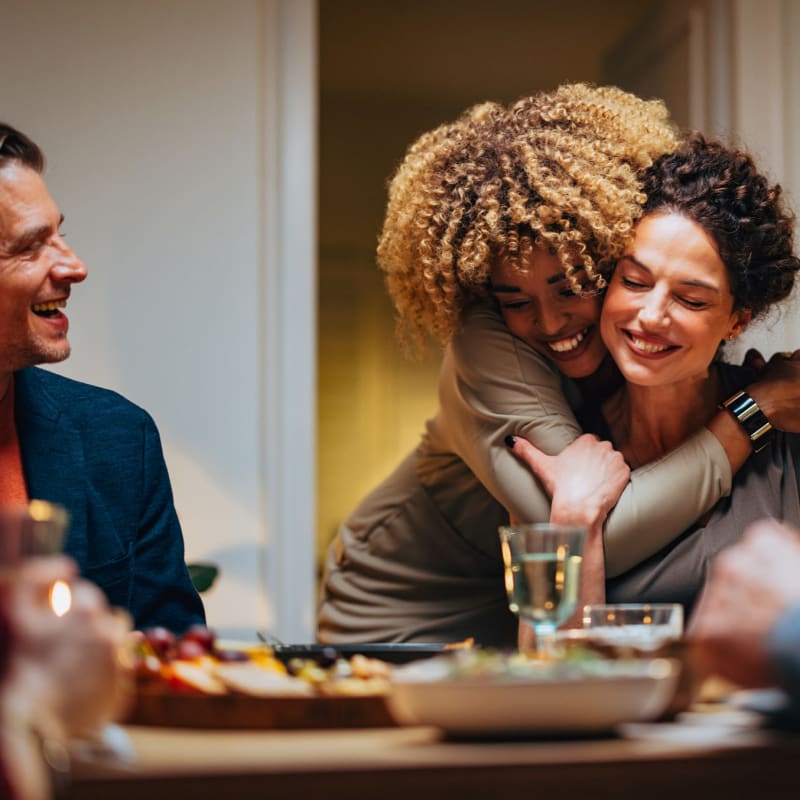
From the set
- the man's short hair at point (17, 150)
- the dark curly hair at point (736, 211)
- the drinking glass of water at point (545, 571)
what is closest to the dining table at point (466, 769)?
the drinking glass of water at point (545, 571)

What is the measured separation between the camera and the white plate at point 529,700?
852mm

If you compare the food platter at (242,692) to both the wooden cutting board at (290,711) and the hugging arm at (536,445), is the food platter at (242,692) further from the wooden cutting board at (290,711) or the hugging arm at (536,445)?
the hugging arm at (536,445)

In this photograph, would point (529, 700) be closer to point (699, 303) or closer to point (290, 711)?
point (290, 711)

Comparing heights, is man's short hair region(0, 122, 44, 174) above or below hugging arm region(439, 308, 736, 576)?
above

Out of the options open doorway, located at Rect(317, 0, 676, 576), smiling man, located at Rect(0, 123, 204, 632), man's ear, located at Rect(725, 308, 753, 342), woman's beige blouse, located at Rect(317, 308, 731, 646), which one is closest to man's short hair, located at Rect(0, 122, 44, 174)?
smiling man, located at Rect(0, 123, 204, 632)

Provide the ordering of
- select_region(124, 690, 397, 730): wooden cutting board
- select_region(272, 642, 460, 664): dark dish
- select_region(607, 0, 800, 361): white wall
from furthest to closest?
select_region(607, 0, 800, 361): white wall
select_region(272, 642, 460, 664): dark dish
select_region(124, 690, 397, 730): wooden cutting board

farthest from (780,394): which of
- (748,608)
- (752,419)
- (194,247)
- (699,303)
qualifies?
(194,247)

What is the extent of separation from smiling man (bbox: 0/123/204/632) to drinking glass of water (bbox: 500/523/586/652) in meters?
1.03

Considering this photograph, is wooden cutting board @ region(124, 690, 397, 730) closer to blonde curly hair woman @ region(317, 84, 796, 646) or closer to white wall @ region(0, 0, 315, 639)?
blonde curly hair woman @ region(317, 84, 796, 646)

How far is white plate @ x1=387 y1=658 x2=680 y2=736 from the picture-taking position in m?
0.85

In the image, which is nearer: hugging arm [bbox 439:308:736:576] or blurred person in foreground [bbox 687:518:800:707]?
blurred person in foreground [bbox 687:518:800:707]

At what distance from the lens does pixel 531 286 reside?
7.02ft

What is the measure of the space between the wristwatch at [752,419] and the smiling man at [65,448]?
978 mm

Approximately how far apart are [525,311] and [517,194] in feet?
0.72
